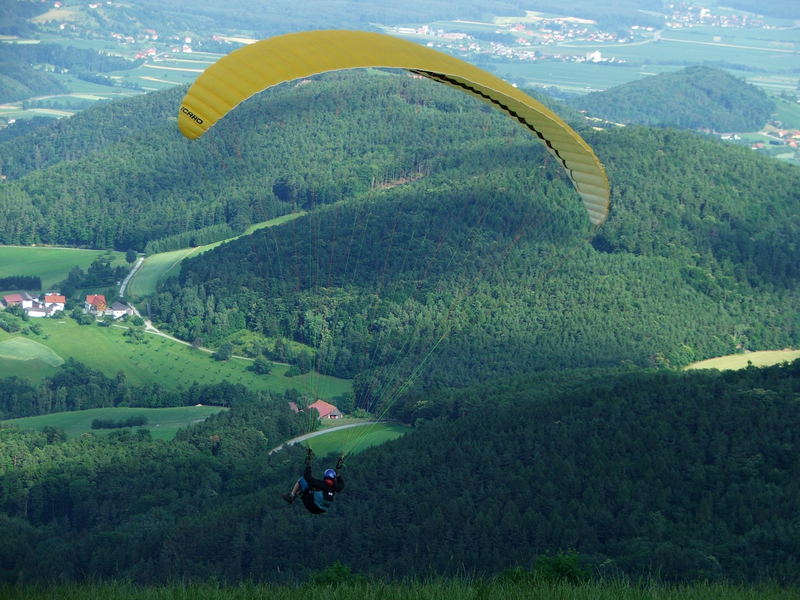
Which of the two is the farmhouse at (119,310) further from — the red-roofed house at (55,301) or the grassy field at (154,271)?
the red-roofed house at (55,301)

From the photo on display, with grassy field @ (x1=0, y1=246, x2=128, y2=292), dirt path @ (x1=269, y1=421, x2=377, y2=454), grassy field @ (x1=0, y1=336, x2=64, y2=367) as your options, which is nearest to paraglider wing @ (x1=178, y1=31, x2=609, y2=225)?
dirt path @ (x1=269, y1=421, x2=377, y2=454)

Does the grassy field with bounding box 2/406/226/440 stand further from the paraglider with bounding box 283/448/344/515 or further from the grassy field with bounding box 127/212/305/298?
the paraglider with bounding box 283/448/344/515

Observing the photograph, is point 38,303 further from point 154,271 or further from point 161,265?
point 161,265

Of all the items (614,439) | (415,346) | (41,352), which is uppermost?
(614,439)

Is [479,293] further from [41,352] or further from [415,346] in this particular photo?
[41,352]

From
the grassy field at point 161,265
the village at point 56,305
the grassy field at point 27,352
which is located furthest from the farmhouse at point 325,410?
the grassy field at point 161,265

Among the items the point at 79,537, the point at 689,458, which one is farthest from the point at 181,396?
the point at 689,458
